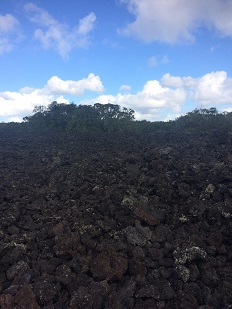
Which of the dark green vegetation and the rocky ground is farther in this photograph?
the dark green vegetation

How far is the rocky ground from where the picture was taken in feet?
19.4

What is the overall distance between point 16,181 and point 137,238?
551 cm

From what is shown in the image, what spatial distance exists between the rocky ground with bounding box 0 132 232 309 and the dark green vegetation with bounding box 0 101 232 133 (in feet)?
26.8

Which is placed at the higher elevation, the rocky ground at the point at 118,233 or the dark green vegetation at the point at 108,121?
the dark green vegetation at the point at 108,121

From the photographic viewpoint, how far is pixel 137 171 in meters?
11.6

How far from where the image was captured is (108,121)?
22516 millimetres

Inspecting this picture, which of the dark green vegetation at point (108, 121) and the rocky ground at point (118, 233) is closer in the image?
the rocky ground at point (118, 233)

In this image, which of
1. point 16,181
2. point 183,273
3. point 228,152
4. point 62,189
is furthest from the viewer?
point 228,152

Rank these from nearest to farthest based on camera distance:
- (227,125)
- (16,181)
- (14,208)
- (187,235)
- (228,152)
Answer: (187,235) → (14,208) → (16,181) → (228,152) → (227,125)

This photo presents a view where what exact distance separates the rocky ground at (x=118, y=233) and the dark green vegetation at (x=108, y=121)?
8.17 metres

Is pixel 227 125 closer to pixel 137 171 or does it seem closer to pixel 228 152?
pixel 228 152

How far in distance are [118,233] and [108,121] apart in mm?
15494

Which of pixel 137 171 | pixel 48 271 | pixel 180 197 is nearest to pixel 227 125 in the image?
pixel 137 171

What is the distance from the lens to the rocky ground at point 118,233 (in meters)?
5.93
